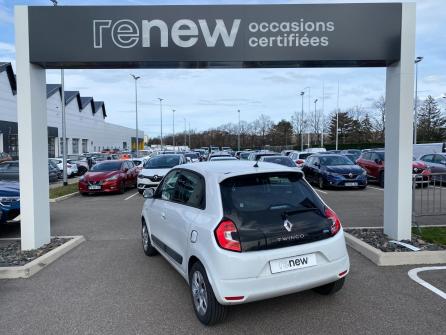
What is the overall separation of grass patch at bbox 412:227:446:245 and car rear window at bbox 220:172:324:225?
11.7ft

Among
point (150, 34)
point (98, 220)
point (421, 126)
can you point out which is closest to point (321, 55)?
point (150, 34)

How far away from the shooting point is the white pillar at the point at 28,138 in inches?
253

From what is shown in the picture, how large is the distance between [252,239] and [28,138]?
15.4 ft

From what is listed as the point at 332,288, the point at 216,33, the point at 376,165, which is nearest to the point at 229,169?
the point at 332,288

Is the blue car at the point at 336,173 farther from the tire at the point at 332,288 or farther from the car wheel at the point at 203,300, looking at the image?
the car wheel at the point at 203,300

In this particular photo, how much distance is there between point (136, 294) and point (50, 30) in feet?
15.3

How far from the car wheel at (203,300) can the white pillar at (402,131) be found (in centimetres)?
414

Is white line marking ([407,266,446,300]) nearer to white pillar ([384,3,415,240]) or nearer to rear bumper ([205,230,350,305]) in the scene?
white pillar ([384,3,415,240])

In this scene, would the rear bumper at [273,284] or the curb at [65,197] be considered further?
the curb at [65,197]

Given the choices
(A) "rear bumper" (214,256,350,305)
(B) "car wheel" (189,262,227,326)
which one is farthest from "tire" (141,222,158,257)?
(A) "rear bumper" (214,256,350,305)

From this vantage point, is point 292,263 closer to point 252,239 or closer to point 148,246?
point 252,239

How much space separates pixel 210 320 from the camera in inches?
148

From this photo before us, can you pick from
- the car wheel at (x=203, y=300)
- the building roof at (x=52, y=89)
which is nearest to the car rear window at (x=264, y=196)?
the car wheel at (x=203, y=300)

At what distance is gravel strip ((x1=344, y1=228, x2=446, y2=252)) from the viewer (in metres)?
6.04
